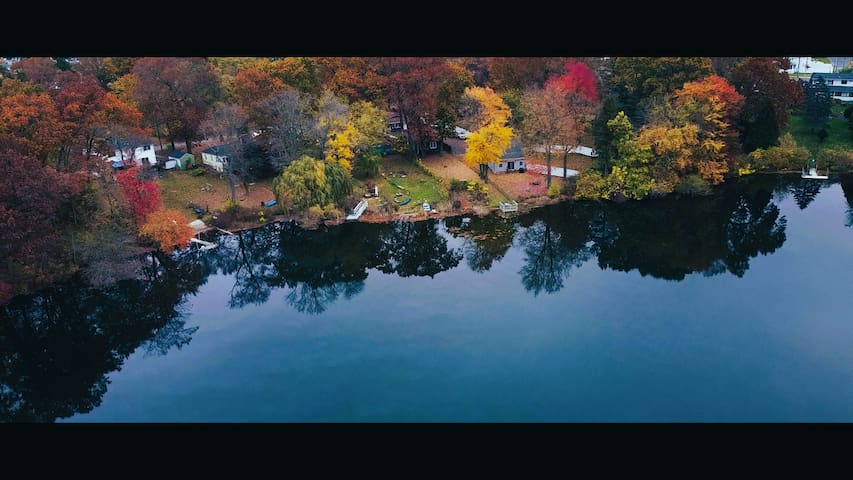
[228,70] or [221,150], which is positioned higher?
[228,70]

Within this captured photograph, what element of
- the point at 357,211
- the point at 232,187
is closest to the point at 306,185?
the point at 357,211

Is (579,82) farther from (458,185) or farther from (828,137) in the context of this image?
(828,137)

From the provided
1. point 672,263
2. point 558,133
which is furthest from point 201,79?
point 672,263

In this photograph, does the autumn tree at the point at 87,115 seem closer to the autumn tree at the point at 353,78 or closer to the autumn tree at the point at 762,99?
the autumn tree at the point at 353,78

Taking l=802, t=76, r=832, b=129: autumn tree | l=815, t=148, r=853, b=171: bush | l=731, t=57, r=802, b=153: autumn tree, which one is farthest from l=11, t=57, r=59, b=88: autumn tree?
l=802, t=76, r=832, b=129: autumn tree

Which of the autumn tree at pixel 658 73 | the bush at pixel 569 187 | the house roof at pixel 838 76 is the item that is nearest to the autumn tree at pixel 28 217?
the bush at pixel 569 187

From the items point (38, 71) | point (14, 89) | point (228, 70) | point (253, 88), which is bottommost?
point (253, 88)

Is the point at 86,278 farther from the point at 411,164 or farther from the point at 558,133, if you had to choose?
the point at 558,133
